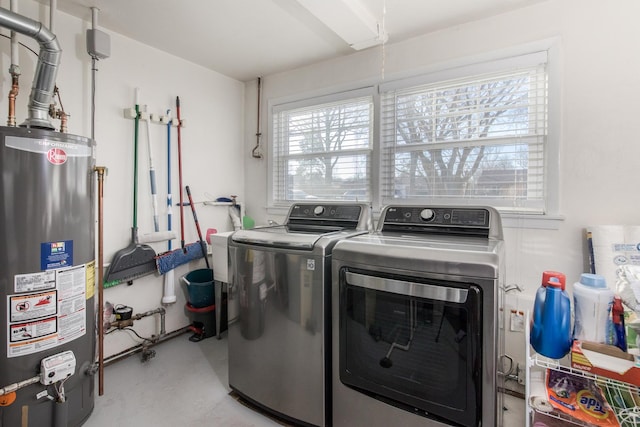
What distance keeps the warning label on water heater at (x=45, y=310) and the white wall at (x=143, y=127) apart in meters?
0.73

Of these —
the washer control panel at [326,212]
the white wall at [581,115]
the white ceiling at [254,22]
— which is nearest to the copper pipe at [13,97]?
the white ceiling at [254,22]

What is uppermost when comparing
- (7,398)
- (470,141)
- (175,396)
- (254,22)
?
(254,22)

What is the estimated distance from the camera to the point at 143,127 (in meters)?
2.49

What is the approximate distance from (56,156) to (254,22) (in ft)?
4.83

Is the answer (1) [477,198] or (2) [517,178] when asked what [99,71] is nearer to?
(1) [477,198]

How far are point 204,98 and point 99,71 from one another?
0.88 metres

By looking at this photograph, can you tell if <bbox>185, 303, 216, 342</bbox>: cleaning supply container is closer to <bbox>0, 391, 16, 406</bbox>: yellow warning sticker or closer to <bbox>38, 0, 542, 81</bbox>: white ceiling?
<bbox>0, 391, 16, 406</bbox>: yellow warning sticker

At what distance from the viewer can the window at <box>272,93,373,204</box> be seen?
8.66 feet

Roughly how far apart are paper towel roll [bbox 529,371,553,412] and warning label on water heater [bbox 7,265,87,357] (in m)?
2.17

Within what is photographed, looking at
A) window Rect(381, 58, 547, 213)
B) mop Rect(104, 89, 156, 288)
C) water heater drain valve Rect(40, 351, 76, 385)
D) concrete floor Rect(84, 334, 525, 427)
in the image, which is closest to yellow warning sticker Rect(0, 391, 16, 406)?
water heater drain valve Rect(40, 351, 76, 385)

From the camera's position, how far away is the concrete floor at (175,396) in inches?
69.5

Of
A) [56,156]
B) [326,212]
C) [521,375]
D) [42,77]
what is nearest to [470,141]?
[326,212]

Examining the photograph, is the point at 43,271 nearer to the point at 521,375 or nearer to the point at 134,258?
the point at 134,258

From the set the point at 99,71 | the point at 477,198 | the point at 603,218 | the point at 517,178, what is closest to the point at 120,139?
the point at 99,71
